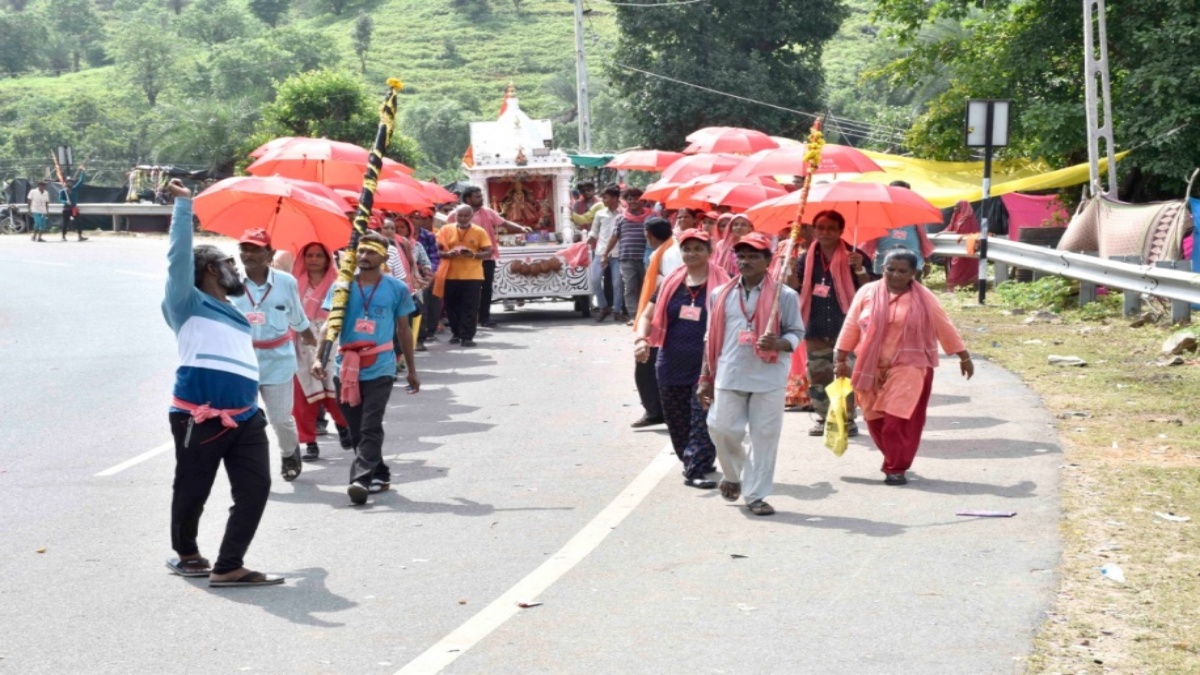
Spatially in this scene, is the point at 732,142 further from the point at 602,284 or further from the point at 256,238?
the point at 256,238

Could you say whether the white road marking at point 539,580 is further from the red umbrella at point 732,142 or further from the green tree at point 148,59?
the green tree at point 148,59

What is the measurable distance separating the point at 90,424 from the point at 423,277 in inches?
197

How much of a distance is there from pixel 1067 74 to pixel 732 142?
833 cm

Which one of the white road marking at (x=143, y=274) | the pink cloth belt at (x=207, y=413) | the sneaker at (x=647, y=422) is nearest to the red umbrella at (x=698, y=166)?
the sneaker at (x=647, y=422)

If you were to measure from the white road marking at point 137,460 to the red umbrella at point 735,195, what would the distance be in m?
5.66

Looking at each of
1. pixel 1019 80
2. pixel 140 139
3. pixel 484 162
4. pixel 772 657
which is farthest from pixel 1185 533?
pixel 140 139

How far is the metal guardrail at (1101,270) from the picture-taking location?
15773mm

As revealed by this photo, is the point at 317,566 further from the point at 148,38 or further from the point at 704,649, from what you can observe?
the point at 148,38

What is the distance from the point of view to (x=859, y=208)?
492 inches

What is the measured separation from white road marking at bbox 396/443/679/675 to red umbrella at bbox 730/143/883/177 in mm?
7119

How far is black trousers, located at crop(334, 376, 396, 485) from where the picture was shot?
31.7 feet

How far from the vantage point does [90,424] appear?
1326 cm

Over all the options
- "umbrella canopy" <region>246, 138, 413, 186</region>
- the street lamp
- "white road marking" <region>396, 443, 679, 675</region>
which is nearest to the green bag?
"white road marking" <region>396, 443, 679, 675</region>

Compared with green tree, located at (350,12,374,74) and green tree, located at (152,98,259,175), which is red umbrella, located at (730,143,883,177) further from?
green tree, located at (350,12,374,74)
